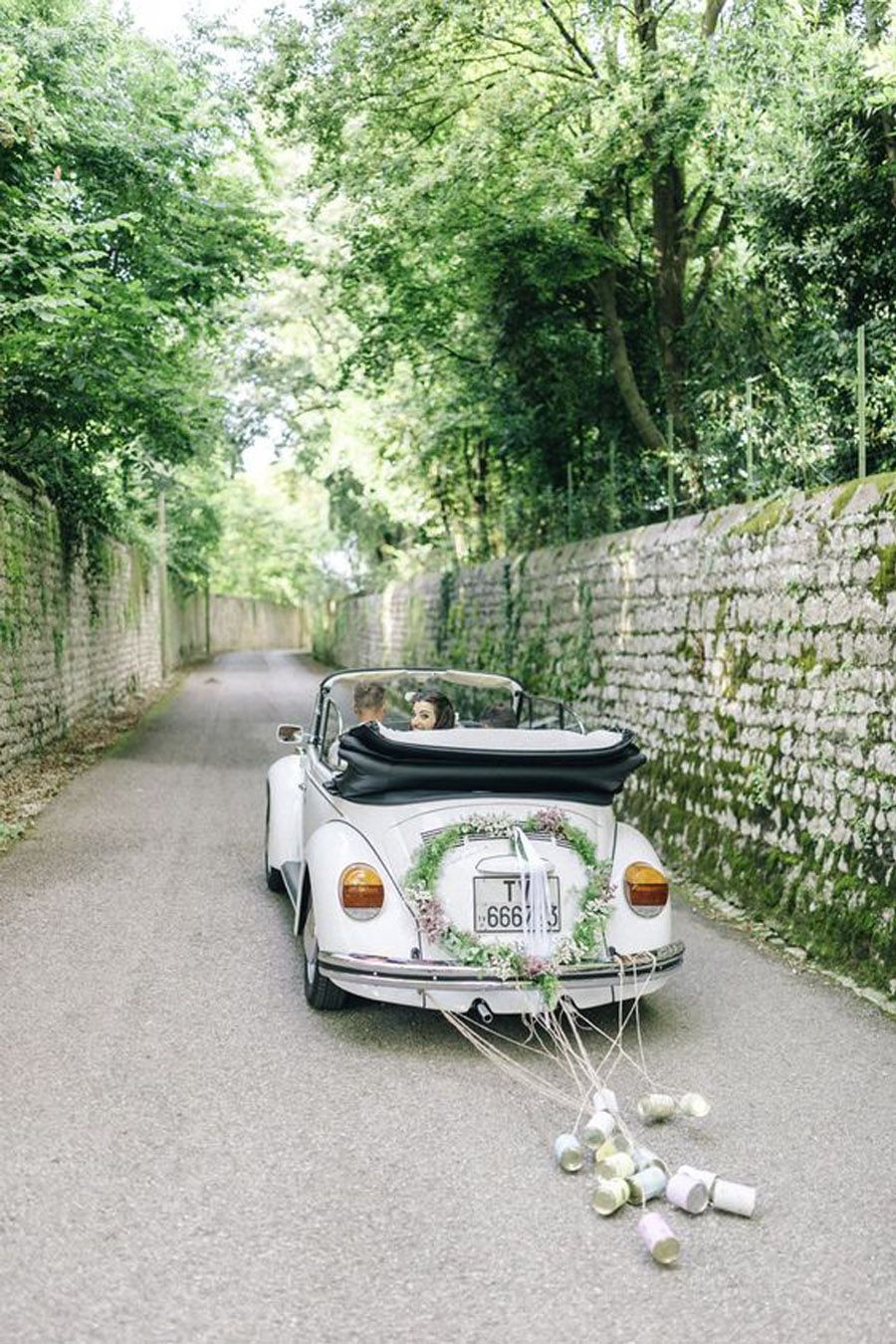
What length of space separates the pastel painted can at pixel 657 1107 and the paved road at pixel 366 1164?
0.07m

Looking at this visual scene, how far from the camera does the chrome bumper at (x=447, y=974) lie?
4.75 metres

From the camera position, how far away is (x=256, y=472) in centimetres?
6612

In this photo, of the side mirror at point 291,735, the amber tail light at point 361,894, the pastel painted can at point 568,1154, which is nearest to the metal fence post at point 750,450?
the side mirror at point 291,735

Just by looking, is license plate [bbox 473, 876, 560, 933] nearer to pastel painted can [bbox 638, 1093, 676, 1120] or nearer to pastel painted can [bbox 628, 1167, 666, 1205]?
pastel painted can [bbox 638, 1093, 676, 1120]

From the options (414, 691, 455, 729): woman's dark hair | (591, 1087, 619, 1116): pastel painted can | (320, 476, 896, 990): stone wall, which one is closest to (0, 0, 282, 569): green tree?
(320, 476, 896, 990): stone wall

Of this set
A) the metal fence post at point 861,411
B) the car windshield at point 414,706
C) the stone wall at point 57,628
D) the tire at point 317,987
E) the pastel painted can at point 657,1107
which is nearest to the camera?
the pastel painted can at point 657,1107

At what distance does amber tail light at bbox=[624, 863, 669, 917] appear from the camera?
5.17 m

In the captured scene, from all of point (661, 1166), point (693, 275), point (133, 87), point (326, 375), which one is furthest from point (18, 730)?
point (326, 375)

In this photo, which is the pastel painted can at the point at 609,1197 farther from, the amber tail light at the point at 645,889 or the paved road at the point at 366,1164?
the amber tail light at the point at 645,889

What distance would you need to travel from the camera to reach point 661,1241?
314 cm

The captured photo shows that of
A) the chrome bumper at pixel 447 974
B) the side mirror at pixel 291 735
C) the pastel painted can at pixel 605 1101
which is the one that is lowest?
the pastel painted can at pixel 605 1101

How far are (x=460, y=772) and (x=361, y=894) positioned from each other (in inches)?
26.1

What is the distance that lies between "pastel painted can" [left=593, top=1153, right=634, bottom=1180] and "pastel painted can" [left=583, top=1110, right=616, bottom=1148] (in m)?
0.22

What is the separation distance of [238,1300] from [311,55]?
514 inches
